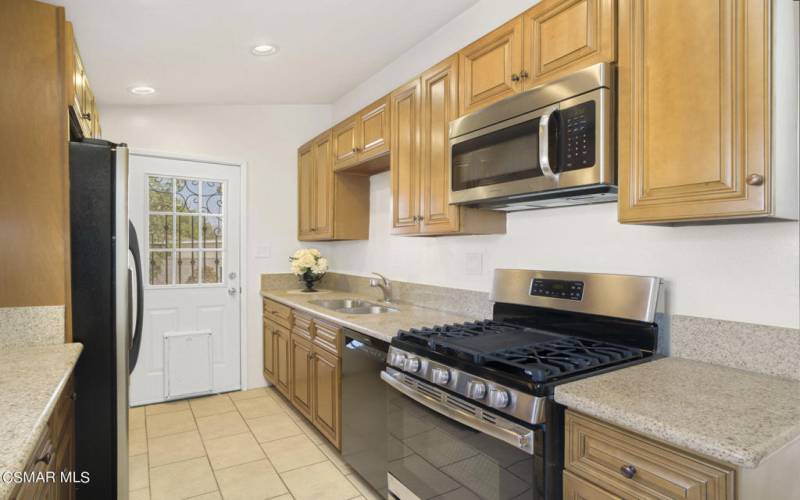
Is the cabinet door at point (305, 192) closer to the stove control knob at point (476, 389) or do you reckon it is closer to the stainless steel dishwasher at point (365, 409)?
the stainless steel dishwasher at point (365, 409)

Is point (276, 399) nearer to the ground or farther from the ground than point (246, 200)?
nearer to the ground

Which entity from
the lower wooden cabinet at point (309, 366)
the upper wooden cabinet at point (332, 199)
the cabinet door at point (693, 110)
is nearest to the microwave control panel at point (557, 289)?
the cabinet door at point (693, 110)

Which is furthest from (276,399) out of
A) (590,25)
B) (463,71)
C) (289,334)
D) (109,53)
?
(590,25)

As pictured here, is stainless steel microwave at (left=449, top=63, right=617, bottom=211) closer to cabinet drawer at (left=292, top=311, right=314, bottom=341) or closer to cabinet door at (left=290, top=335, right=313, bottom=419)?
cabinet drawer at (left=292, top=311, right=314, bottom=341)

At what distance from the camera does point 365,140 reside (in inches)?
119

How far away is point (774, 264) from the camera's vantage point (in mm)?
1369

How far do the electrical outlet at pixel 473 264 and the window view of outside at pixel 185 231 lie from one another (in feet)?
7.82

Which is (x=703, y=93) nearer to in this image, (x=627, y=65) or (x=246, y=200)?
(x=627, y=65)

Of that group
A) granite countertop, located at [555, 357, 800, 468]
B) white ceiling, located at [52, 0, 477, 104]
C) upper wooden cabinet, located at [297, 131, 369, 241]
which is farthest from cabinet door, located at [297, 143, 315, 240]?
granite countertop, located at [555, 357, 800, 468]

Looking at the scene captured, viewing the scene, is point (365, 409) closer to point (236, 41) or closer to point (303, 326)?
point (303, 326)

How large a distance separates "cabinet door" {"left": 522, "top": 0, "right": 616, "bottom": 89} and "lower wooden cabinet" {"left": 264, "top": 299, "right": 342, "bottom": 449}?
1.63 m

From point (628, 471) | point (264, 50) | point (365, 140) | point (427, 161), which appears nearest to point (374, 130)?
point (365, 140)

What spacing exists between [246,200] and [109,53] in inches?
62.3

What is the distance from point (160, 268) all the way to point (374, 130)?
7.15 ft
